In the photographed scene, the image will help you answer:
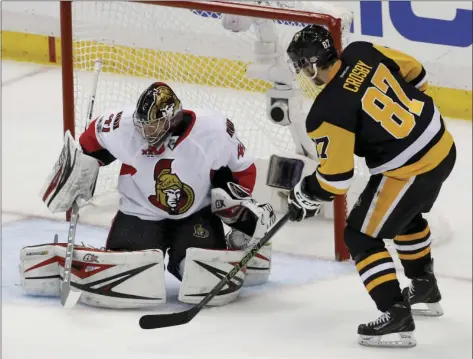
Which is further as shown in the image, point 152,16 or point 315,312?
point 152,16

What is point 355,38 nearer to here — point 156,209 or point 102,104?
point 102,104

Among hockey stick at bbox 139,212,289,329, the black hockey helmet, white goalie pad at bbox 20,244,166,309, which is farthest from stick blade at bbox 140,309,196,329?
the black hockey helmet

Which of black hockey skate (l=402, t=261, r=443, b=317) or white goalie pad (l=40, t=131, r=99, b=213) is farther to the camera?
white goalie pad (l=40, t=131, r=99, b=213)

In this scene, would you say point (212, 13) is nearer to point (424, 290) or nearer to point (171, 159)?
point (171, 159)

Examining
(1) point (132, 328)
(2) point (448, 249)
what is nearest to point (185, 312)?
(1) point (132, 328)

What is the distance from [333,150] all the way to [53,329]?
90cm

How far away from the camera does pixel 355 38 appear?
205 inches

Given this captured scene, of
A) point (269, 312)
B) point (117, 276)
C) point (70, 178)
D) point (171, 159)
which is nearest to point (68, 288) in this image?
point (117, 276)

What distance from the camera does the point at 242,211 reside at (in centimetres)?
381

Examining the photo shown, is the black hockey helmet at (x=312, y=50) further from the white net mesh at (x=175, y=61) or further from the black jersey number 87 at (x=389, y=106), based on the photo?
the white net mesh at (x=175, y=61)

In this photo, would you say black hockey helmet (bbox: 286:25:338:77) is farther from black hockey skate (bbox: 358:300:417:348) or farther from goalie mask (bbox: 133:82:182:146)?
black hockey skate (bbox: 358:300:417:348)

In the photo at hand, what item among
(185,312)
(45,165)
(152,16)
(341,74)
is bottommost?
(45,165)

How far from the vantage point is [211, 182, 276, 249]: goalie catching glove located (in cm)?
377

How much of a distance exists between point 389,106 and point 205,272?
2.42 feet
